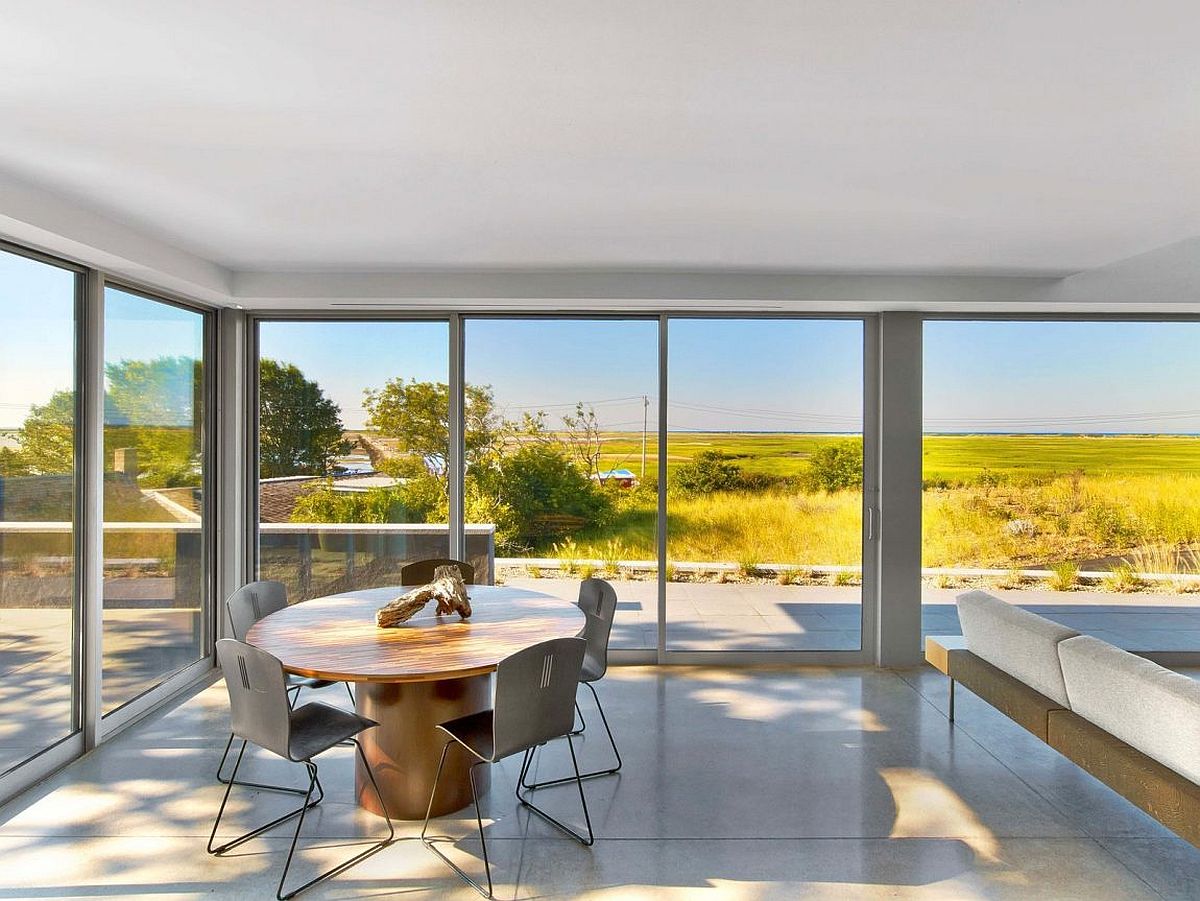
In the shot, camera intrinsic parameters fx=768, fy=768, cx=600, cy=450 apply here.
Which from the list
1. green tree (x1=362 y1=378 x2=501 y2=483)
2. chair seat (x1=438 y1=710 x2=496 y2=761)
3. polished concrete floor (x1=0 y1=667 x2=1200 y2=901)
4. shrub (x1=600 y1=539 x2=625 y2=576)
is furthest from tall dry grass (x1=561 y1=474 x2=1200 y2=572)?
chair seat (x1=438 y1=710 x2=496 y2=761)

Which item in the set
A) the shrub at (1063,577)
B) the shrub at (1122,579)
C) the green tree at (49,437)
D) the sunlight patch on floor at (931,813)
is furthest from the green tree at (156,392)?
the shrub at (1122,579)

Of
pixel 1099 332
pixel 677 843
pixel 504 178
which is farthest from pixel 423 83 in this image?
pixel 1099 332

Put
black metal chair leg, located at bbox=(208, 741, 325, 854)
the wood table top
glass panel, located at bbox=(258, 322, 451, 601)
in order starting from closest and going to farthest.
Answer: the wood table top → black metal chair leg, located at bbox=(208, 741, 325, 854) → glass panel, located at bbox=(258, 322, 451, 601)

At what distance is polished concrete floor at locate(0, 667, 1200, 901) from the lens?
2.77m

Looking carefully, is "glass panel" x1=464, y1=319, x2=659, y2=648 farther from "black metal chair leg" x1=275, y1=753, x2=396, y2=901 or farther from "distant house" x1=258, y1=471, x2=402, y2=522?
"black metal chair leg" x1=275, y1=753, x2=396, y2=901

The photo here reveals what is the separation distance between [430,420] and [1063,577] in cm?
483

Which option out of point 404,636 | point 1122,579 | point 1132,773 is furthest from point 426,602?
point 1122,579

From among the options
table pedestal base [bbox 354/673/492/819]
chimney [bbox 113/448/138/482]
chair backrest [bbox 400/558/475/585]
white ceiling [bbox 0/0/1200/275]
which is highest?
white ceiling [bbox 0/0/1200/275]

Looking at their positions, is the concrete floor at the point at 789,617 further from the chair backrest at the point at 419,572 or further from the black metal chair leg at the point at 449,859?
the black metal chair leg at the point at 449,859

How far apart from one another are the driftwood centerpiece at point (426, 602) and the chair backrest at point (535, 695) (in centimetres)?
83

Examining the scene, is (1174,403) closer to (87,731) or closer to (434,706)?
(434,706)

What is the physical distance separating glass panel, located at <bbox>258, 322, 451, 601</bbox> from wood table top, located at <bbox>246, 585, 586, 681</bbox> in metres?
1.42

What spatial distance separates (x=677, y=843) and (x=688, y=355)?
3.42 m

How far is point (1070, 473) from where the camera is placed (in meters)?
5.69
